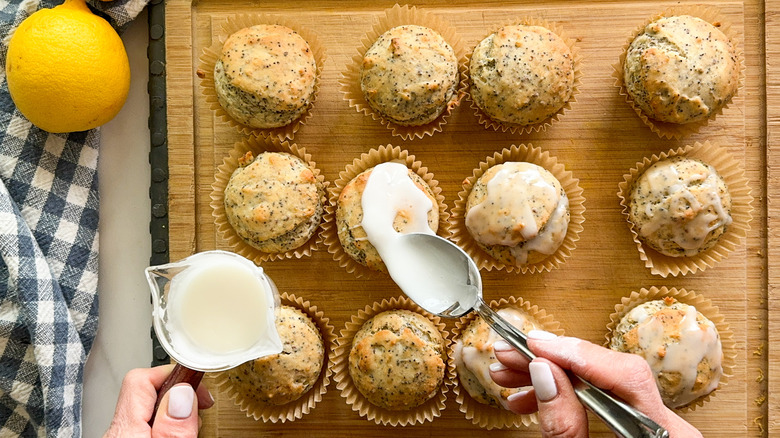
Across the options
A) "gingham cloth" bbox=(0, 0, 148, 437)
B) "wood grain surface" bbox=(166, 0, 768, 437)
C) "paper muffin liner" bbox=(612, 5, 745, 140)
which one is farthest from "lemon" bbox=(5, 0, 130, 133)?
"paper muffin liner" bbox=(612, 5, 745, 140)

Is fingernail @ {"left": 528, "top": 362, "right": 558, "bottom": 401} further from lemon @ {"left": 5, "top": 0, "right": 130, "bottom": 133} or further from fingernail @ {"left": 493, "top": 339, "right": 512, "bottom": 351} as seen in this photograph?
lemon @ {"left": 5, "top": 0, "right": 130, "bottom": 133}

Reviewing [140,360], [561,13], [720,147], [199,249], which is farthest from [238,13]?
[720,147]

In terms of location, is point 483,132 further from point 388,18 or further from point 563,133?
point 388,18

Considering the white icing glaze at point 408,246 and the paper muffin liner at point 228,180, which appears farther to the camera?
the paper muffin liner at point 228,180

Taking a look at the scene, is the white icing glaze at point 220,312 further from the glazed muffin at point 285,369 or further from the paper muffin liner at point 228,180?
the paper muffin liner at point 228,180

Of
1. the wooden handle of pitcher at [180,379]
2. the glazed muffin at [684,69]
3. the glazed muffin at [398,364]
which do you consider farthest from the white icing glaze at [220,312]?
the glazed muffin at [684,69]

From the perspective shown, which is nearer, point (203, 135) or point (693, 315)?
point (693, 315)
